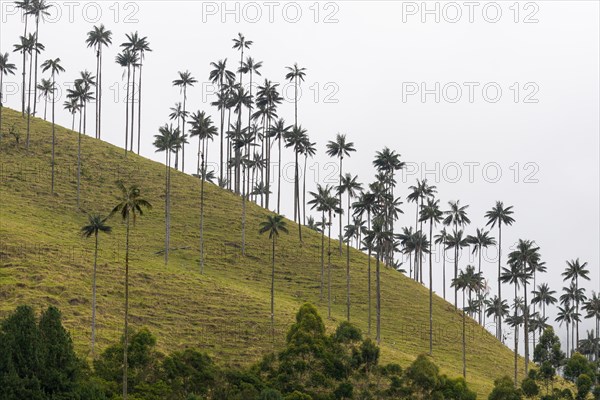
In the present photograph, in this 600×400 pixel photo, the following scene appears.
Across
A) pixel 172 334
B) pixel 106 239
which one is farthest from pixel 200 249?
pixel 172 334

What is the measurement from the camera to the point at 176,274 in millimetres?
135500

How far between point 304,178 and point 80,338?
93326mm

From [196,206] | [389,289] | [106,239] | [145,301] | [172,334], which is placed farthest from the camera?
[196,206]

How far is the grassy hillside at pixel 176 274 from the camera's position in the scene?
11450 centimetres

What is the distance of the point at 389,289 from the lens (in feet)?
525

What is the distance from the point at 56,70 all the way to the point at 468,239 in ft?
275

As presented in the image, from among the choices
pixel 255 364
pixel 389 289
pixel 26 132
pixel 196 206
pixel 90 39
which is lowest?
pixel 255 364

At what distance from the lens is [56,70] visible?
17025 cm

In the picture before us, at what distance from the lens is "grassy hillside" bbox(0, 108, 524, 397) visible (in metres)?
114

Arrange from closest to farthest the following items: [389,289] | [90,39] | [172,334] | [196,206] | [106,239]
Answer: [172,334]
[106,239]
[389,289]
[196,206]
[90,39]

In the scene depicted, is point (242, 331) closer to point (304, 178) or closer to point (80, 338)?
point (80, 338)

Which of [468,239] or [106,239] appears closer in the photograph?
[106,239]

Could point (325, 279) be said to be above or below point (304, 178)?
below

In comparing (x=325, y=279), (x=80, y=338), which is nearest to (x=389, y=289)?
(x=325, y=279)
